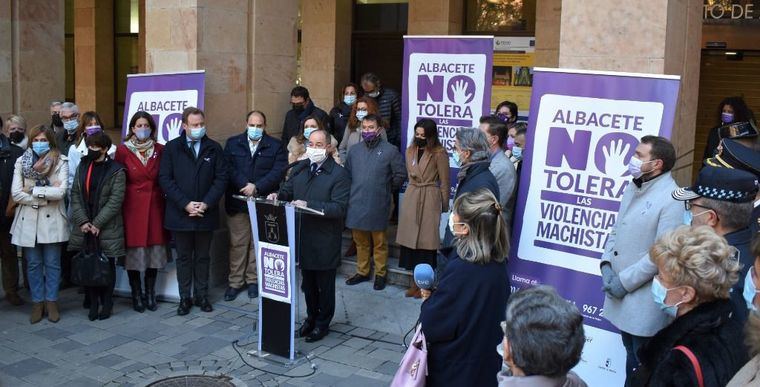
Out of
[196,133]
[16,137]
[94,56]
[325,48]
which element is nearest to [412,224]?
[196,133]

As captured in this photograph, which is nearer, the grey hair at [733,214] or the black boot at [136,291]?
the grey hair at [733,214]

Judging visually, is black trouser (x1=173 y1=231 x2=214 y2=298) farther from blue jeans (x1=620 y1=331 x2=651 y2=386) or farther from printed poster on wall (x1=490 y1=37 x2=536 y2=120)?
printed poster on wall (x1=490 y1=37 x2=536 y2=120)

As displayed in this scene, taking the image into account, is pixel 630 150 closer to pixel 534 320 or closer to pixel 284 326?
pixel 534 320

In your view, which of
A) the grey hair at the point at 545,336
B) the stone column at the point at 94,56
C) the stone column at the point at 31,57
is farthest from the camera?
the stone column at the point at 94,56

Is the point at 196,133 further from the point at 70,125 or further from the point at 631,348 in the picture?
the point at 631,348

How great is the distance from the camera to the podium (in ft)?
20.9

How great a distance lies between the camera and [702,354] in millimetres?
3021

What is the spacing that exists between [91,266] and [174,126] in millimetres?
1782

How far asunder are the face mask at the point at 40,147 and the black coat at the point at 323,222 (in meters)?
2.68

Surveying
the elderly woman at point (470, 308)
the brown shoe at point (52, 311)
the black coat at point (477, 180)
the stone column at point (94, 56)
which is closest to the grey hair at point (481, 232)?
the elderly woman at point (470, 308)

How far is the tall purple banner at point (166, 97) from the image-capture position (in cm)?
839

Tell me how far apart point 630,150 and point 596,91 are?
0.49 m

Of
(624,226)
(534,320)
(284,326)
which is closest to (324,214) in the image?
(284,326)

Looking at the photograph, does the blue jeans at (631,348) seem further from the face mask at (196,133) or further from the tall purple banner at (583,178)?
the face mask at (196,133)
